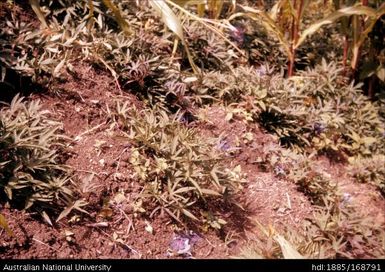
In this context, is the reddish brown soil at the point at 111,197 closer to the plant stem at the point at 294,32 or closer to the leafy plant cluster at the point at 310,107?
the leafy plant cluster at the point at 310,107

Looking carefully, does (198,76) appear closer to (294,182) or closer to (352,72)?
(294,182)

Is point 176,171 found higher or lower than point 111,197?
higher

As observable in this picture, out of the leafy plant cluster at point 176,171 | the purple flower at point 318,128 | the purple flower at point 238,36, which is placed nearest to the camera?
the leafy plant cluster at point 176,171

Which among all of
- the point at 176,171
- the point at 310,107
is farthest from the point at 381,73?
the point at 176,171

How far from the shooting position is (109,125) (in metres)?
2.25

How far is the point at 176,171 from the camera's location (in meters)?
2.04

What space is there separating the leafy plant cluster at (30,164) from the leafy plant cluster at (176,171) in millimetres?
392

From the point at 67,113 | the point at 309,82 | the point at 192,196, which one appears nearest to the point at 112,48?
the point at 67,113

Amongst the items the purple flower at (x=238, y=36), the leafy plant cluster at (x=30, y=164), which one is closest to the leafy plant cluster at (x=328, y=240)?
the leafy plant cluster at (x=30, y=164)

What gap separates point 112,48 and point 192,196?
112 centimetres

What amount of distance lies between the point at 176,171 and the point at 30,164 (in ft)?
2.28

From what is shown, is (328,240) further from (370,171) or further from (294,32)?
(294,32)

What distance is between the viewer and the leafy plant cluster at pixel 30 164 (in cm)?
173

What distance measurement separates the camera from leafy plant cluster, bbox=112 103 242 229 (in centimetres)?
197
